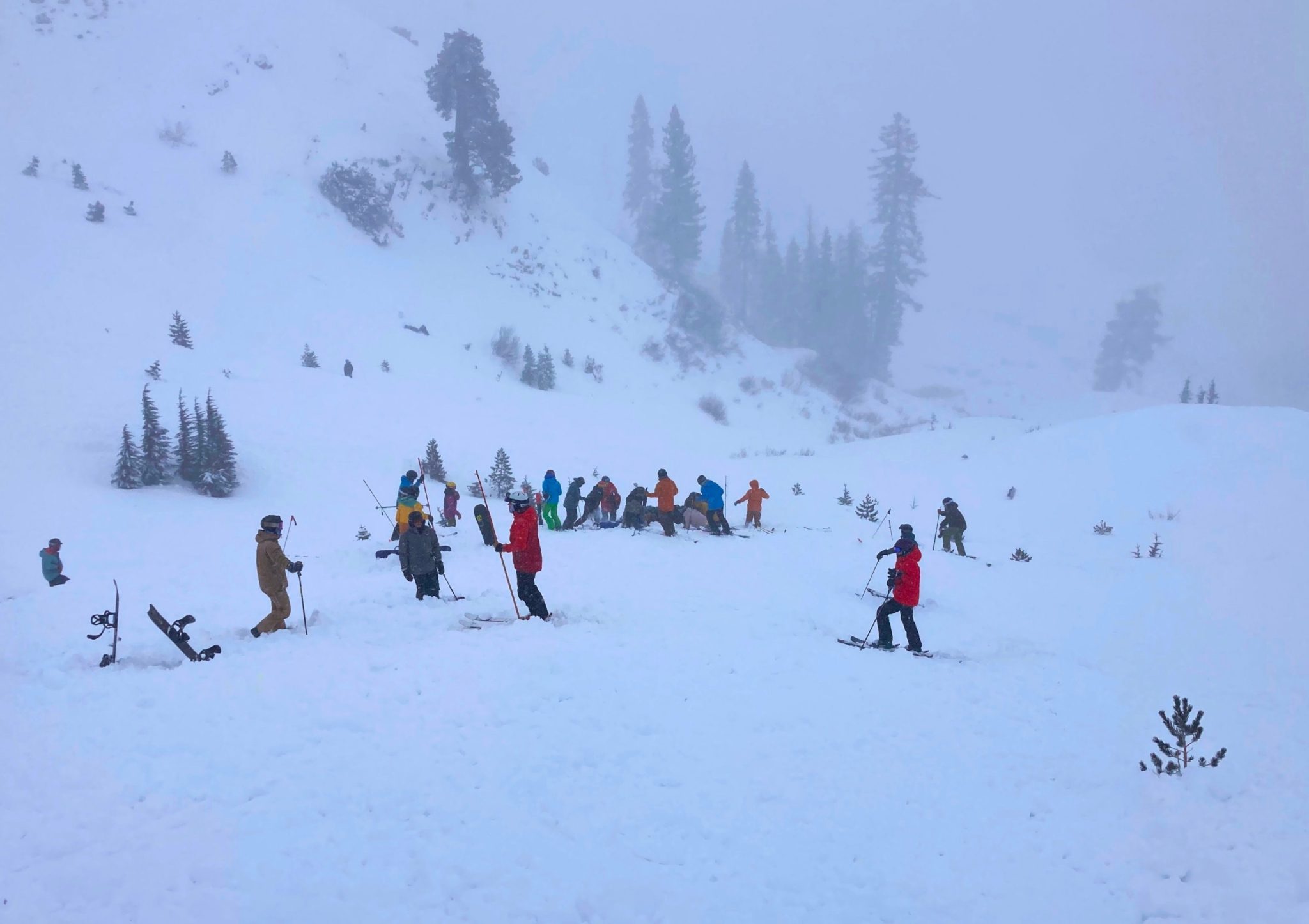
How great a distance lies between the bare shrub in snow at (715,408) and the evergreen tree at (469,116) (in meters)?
19.3

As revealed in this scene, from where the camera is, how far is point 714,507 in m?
16.9

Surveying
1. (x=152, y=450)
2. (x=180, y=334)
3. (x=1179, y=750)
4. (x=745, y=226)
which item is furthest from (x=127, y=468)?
(x=745, y=226)

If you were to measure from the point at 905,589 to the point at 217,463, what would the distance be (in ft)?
58.0

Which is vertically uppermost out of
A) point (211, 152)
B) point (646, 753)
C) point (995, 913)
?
point (211, 152)

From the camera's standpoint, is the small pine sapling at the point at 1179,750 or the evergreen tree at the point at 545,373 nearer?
the small pine sapling at the point at 1179,750

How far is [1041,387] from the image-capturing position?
66.1 m

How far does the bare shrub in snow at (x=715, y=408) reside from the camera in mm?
38656

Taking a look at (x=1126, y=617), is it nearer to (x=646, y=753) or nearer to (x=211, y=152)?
(x=646, y=753)

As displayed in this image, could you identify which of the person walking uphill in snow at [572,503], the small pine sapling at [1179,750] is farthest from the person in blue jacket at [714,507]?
the small pine sapling at [1179,750]

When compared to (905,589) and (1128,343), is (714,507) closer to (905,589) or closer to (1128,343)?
(905,589)

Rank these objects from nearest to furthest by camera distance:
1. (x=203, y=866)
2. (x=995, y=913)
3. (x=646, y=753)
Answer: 1. (x=203, y=866)
2. (x=995, y=913)
3. (x=646, y=753)

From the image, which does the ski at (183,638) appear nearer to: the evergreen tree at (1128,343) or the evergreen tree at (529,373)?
the evergreen tree at (529,373)

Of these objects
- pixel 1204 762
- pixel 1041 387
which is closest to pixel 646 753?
pixel 1204 762

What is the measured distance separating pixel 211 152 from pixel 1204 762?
153 ft
